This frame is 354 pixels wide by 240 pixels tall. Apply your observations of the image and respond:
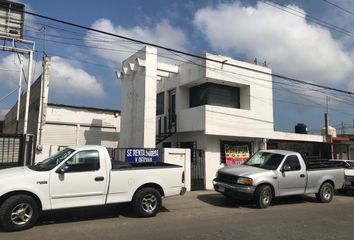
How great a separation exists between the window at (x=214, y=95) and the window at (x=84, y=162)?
33.7 feet

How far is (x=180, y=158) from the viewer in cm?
1495

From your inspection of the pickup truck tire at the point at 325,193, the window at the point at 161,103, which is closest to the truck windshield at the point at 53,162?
the pickup truck tire at the point at 325,193

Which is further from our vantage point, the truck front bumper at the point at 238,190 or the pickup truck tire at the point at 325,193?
the pickup truck tire at the point at 325,193

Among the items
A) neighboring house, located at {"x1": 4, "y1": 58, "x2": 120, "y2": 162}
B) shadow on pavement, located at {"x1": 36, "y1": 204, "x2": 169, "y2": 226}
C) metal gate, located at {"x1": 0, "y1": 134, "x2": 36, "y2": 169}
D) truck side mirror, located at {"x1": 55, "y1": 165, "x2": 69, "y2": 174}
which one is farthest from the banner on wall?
truck side mirror, located at {"x1": 55, "y1": 165, "x2": 69, "y2": 174}

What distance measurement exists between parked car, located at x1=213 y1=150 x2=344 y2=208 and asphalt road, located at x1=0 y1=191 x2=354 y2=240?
545 mm

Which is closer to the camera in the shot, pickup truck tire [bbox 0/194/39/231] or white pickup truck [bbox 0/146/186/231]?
pickup truck tire [bbox 0/194/39/231]

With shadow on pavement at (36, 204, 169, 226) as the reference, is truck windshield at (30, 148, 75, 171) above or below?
above

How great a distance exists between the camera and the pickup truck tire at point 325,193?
13172 mm

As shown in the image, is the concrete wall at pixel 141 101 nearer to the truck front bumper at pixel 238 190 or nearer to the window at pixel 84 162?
the truck front bumper at pixel 238 190

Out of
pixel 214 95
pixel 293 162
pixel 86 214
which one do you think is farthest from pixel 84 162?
pixel 214 95

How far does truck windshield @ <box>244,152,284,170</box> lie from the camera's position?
12.3 m

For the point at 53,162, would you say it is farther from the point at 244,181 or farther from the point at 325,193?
the point at 325,193

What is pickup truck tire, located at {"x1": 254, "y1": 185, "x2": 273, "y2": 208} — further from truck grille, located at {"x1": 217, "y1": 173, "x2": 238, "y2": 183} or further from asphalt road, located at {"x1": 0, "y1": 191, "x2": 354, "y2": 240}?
truck grille, located at {"x1": 217, "y1": 173, "x2": 238, "y2": 183}

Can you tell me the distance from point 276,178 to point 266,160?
3.46ft
